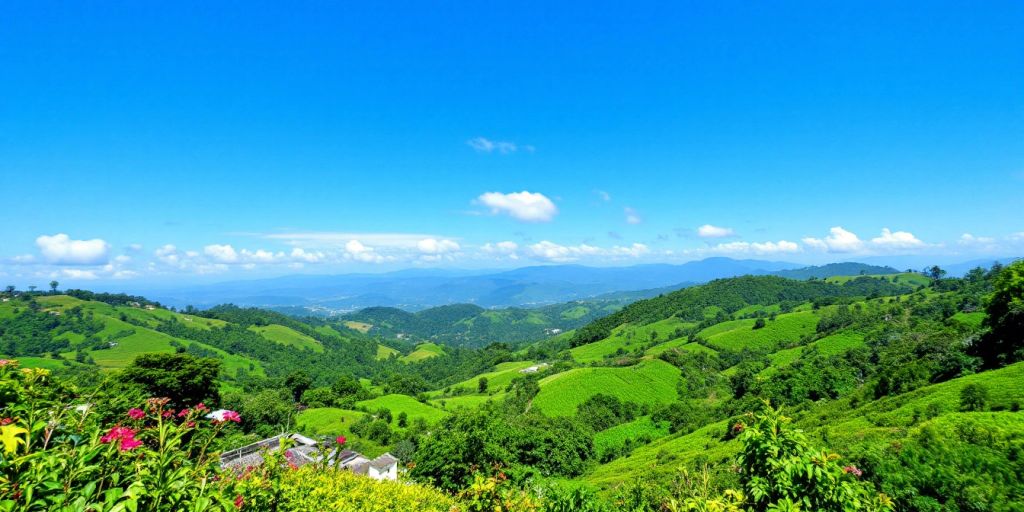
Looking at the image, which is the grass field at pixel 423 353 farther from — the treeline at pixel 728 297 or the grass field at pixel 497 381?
the grass field at pixel 497 381

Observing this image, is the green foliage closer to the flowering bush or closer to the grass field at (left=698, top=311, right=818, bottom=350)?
the flowering bush

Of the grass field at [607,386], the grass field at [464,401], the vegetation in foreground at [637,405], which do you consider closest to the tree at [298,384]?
the vegetation in foreground at [637,405]

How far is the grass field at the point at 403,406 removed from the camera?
5397cm

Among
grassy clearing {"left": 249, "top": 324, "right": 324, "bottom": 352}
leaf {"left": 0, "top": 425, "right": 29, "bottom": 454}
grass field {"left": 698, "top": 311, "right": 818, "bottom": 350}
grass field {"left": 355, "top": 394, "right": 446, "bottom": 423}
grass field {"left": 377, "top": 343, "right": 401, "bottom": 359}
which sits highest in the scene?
leaf {"left": 0, "top": 425, "right": 29, "bottom": 454}

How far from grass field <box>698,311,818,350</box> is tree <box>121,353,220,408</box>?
84.3 meters

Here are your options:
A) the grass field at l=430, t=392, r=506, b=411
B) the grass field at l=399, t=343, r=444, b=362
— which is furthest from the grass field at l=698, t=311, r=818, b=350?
the grass field at l=399, t=343, r=444, b=362

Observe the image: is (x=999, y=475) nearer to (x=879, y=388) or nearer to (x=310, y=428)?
(x=879, y=388)

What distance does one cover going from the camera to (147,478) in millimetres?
2811

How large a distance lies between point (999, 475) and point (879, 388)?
22631 millimetres

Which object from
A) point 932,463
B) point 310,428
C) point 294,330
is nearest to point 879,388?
point 932,463

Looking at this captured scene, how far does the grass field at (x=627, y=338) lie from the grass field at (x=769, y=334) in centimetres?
1525

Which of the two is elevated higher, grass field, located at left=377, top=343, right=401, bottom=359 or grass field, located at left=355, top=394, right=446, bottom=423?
grass field, located at left=355, top=394, right=446, bottom=423

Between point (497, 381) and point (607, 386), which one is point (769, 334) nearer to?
point (607, 386)

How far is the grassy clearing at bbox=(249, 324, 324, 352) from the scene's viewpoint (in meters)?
135
